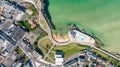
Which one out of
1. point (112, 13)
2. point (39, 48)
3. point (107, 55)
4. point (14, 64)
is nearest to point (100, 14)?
point (112, 13)

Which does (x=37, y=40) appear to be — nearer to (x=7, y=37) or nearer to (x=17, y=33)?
(x=17, y=33)

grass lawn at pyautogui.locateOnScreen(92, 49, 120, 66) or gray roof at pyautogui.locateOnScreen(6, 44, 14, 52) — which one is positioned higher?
gray roof at pyautogui.locateOnScreen(6, 44, 14, 52)

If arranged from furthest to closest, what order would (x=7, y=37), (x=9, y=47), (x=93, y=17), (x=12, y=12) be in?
(x=93, y=17) → (x=12, y=12) → (x=7, y=37) → (x=9, y=47)

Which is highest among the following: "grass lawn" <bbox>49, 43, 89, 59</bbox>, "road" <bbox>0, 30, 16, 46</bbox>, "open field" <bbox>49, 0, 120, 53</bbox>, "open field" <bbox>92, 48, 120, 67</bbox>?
"open field" <bbox>49, 0, 120, 53</bbox>

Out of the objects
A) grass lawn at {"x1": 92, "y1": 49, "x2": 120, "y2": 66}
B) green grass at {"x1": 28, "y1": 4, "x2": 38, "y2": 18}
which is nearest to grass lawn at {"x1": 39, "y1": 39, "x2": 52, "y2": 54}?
green grass at {"x1": 28, "y1": 4, "x2": 38, "y2": 18}

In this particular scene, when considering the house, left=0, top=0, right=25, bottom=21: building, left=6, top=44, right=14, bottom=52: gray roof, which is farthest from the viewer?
left=0, top=0, right=25, bottom=21: building

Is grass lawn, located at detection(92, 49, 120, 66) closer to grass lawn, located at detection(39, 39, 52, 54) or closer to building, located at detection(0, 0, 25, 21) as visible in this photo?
grass lawn, located at detection(39, 39, 52, 54)

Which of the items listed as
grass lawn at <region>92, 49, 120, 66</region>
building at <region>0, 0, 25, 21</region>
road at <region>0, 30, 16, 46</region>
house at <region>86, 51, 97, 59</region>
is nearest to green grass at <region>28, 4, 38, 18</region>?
building at <region>0, 0, 25, 21</region>

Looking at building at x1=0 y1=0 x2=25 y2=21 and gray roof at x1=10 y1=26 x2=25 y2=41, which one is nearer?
gray roof at x1=10 y1=26 x2=25 y2=41

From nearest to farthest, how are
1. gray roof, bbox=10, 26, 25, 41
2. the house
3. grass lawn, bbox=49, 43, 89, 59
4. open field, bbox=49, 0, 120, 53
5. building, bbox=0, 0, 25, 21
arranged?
gray roof, bbox=10, 26, 25, 41 < the house < building, bbox=0, 0, 25, 21 < grass lawn, bbox=49, 43, 89, 59 < open field, bbox=49, 0, 120, 53

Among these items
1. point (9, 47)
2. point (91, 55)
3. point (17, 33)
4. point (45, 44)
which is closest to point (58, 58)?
point (45, 44)
